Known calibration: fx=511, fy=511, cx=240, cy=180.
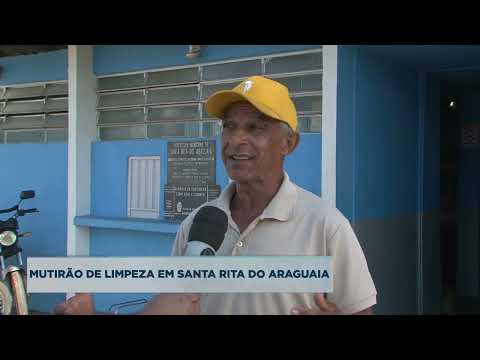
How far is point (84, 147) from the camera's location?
4496 millimetres

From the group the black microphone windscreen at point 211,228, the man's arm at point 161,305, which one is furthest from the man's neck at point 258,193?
the man's arm at point 161,305

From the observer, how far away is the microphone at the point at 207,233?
2549 mm

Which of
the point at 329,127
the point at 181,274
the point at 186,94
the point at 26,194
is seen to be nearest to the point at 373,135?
the point at 329,127

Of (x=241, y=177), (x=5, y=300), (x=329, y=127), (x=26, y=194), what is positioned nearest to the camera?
(x=241, y=177)

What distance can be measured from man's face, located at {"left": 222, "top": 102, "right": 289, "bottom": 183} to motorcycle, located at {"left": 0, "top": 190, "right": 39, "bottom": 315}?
1651 millimetres

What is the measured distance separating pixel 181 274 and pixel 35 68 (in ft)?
9.57

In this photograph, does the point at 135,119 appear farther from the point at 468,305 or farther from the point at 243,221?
the point at 468,305

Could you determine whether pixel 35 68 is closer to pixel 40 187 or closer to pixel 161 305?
pixel 40 187

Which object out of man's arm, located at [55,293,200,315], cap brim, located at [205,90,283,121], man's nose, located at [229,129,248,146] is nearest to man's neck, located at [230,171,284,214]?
man's nose, located at [229,129,248,146]

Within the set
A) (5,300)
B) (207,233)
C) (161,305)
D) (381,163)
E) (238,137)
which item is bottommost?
(5,300)

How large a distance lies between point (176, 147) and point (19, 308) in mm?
1565

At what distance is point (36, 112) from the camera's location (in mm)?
4609

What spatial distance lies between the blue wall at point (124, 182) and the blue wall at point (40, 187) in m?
0.26

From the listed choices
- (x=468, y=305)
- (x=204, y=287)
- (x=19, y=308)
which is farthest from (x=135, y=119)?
(x=468, y=305)
